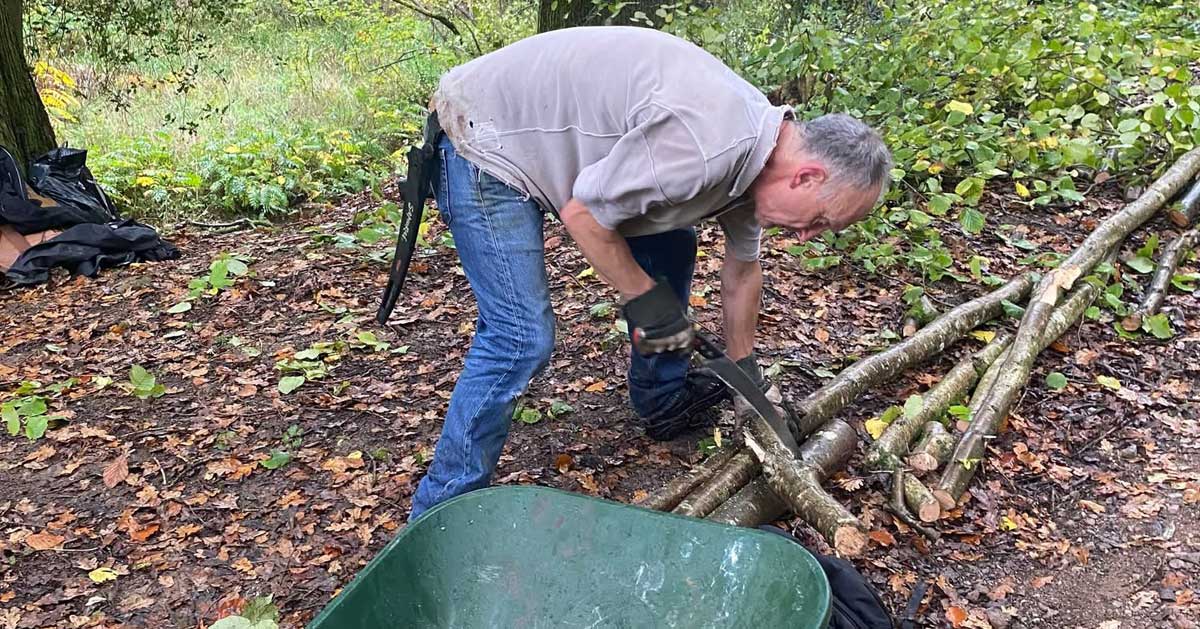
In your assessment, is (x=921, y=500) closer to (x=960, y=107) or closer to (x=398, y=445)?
(x=398, y=445)

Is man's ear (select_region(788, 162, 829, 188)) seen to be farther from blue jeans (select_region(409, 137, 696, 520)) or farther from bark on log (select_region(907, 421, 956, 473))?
bark on log (select_region(907, 421, 956, 473))

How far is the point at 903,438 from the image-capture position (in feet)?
9.35

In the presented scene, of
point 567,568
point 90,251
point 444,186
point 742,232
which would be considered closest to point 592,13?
point 90,251

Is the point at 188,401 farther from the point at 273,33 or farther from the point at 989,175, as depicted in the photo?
the point at 273,33

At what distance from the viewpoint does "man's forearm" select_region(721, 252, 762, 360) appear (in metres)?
2.60

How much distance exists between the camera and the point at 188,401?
3.36 m

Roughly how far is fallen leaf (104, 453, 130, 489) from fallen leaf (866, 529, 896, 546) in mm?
2501

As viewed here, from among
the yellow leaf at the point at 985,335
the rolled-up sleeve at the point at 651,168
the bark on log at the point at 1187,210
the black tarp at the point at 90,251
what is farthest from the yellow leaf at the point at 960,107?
the black tarp at the point at 90,251

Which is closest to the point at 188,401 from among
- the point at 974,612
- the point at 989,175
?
the point at 974,612

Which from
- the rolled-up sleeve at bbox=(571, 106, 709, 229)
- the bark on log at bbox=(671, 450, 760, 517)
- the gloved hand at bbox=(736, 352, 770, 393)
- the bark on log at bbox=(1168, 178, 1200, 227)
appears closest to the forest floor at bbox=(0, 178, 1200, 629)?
the bark on log at bbox=(671, 450, 760, 517)

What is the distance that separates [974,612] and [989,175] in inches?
130

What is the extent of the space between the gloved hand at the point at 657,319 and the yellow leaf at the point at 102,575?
67.9 inches

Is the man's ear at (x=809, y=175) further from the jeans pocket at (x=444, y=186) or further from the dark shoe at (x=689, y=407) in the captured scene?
the dark shoe at (x=689, y=407)

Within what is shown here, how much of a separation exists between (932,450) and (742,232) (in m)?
1.03
